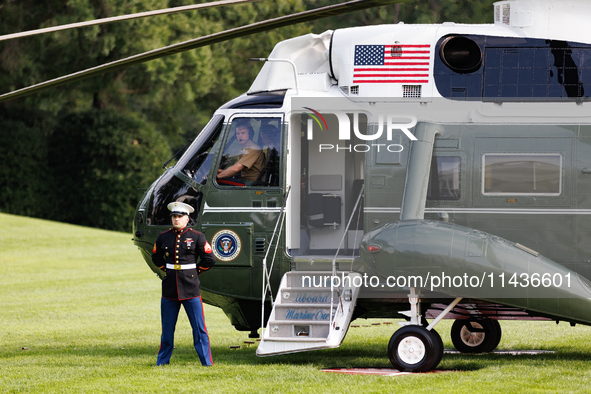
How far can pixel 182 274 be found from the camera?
799 cm

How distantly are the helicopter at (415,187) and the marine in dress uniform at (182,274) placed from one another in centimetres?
45

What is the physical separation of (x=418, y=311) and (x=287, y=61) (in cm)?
291

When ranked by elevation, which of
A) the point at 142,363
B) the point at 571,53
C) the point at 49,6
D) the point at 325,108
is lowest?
the point at 142,363

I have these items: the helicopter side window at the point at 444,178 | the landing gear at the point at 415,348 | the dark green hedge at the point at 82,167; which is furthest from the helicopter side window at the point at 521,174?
the dark green hedge at the point at 82,167

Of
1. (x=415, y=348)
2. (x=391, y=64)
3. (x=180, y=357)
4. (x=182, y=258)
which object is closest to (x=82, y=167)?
(x=180, y=357)

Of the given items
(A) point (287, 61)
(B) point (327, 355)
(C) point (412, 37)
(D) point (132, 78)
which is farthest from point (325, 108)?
(D) point (132, 78)

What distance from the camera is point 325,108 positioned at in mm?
8430

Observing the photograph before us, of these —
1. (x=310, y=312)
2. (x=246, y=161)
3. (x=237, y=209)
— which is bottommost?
(x=310, y=312)

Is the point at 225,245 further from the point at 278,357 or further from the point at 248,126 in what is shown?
the point at 278,357

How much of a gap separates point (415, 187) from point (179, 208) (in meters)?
2.36

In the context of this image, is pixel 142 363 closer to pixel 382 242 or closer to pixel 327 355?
pixel 327 355

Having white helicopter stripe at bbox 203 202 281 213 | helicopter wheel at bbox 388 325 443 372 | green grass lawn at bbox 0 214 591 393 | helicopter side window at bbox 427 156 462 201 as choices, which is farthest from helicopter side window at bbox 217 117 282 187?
helicopter wheel at bbox 388 325 443 372

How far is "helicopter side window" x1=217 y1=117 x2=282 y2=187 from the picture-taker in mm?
8438

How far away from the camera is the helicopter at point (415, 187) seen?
759cm
